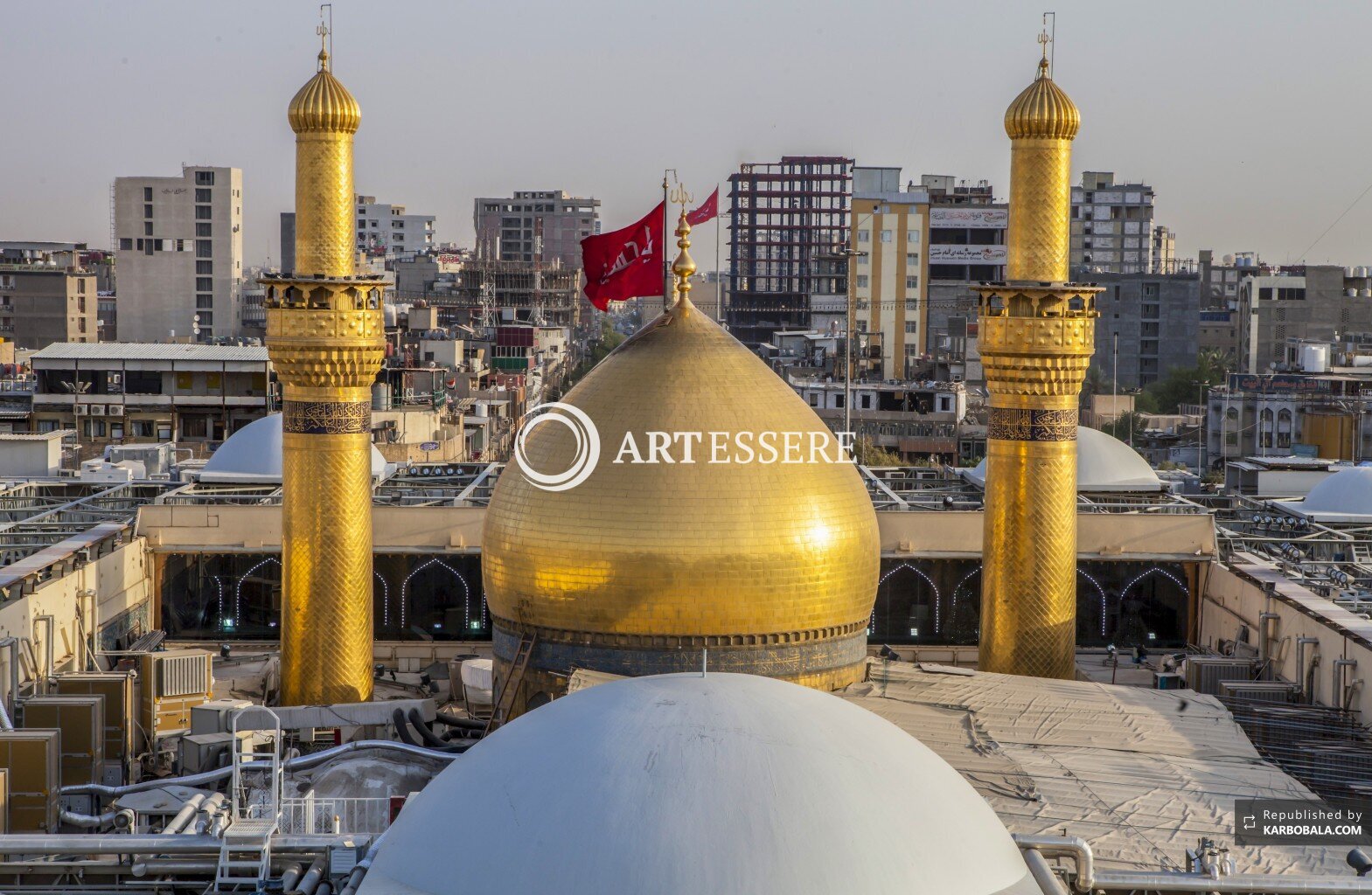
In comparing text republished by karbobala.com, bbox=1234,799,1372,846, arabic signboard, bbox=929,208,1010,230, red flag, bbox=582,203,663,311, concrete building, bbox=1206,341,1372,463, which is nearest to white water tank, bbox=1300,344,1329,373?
concrete building, bbox=1206,341,1372,463

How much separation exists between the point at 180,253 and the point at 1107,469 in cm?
5730

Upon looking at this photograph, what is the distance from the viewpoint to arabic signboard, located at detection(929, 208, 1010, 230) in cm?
8244

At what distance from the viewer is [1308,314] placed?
73375 mm

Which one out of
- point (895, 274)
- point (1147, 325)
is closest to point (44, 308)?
point (895, 274)

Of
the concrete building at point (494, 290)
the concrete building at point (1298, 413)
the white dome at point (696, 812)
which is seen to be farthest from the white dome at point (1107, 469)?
the concrete building at point (494, 290)

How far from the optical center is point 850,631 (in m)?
19.9

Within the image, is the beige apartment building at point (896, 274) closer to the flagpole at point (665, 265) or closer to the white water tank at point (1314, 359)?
the white water tank at point (1314, 359)

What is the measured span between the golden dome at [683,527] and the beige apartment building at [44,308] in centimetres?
5813

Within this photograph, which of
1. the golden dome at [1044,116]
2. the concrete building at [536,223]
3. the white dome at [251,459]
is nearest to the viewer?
the golden dome at [1044,116]

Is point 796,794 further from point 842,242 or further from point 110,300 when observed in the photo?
point 842,242

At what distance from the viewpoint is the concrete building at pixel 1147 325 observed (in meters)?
80.9

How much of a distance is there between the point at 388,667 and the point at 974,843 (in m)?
16.9

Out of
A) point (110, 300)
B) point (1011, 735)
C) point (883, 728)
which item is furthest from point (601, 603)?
point (110, 300)

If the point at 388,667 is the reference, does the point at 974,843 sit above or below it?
above
